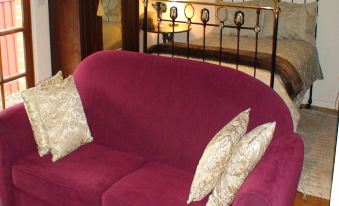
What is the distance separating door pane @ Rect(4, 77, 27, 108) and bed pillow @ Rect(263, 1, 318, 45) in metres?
2.20

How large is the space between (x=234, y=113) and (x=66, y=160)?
930mm

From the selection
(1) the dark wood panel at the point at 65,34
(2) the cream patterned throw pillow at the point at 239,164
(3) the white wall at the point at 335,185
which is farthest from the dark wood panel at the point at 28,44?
(3) the white wall at the point at 335,185

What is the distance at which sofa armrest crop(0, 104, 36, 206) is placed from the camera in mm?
2623

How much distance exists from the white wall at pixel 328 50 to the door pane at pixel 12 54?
270cm

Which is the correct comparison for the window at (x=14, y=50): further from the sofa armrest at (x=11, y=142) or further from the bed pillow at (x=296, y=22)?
the bed pillow at (x=296, y=22)

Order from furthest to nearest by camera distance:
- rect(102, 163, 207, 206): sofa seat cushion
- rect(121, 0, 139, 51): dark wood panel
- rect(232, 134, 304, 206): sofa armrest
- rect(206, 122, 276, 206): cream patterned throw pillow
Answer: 1. rect(121, 0, 139, 51): dark wood panel
2. rect(102, 163, 207, 206): sofa seat cushion
3. rect(206, 122, 276, 206): cream patterned throw pillow
4. rect(232, 134, 304, 206): sofa armrest

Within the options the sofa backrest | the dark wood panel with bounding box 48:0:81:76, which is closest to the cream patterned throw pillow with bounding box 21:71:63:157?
the sofa backrest

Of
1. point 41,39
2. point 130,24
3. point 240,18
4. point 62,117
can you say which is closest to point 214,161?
point 62,117

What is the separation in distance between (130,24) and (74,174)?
7.60 ft

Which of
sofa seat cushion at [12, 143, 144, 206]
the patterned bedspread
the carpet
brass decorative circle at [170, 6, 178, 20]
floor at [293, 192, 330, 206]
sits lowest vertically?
floor at [293, 192, 330, 206]

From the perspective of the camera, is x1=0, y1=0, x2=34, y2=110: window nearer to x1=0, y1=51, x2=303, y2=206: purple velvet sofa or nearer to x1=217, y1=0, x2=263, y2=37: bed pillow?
x1=0, y1=51, x2=303, y2=206: purple velvet sofa

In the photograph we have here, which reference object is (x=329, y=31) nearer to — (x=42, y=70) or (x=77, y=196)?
(x=42, y=70)

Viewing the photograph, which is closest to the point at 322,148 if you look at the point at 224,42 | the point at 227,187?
the point at 224,42

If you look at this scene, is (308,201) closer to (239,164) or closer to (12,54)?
(239,164)
